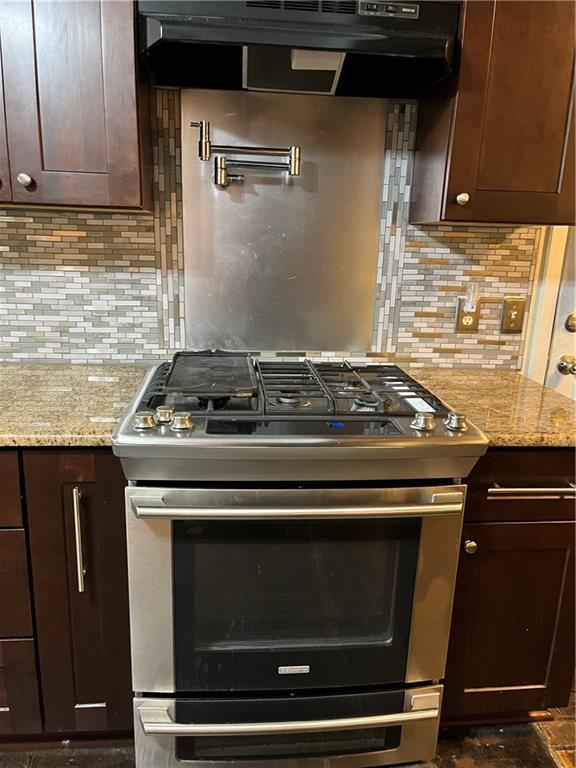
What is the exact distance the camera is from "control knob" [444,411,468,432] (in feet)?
3.96

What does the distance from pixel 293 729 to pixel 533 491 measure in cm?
80

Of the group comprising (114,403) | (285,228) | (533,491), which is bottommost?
(533,491)

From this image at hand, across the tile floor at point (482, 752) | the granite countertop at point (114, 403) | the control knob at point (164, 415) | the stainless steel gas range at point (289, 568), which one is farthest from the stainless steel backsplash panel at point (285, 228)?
the tile floor at point (482, 752)

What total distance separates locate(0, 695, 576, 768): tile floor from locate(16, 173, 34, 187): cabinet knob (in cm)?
145

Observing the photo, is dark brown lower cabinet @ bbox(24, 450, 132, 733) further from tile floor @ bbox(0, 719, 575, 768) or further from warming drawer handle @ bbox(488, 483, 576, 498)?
warming drawer handle @ bbox(488, 483, 576, 498)

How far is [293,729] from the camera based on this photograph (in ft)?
4.23

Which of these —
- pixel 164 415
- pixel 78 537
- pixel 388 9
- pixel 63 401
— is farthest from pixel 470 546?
pixel 388 9

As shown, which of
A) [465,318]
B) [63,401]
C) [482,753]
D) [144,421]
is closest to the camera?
[144,421]

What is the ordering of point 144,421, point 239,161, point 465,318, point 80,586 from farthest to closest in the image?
point 465,318
point 239,161
point 80,586
point 144,421

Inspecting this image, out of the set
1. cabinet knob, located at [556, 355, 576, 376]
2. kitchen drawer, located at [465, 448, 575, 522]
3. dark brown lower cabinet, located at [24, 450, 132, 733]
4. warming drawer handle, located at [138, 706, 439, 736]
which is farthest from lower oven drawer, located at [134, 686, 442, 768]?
cabinet knob, located at [556, 355, 576, 376]

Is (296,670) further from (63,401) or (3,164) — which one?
(3,164)

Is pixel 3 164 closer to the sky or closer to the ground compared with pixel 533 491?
closer to the sky

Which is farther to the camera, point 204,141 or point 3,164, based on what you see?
point 204,141

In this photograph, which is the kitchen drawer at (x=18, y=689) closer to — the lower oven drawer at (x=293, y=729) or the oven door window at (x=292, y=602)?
the lower oven drawer at (x=293, y=729)
